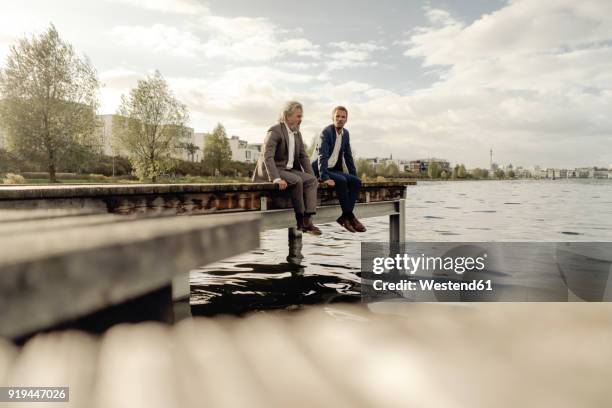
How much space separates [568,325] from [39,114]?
131ft

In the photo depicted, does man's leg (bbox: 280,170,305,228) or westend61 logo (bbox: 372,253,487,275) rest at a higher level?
man's leg (bbox: 280,170,305,228)

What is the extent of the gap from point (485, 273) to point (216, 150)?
62.8 metres

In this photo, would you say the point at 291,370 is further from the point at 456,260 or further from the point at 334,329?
the point at 456,260

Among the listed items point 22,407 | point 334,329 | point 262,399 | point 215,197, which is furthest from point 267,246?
point 22,407

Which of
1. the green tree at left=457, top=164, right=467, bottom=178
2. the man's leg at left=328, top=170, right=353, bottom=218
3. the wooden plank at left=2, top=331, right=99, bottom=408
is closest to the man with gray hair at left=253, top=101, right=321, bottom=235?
the man's leg at left=328, top=170, right=353, bottom=218

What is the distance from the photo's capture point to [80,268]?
3.33ft

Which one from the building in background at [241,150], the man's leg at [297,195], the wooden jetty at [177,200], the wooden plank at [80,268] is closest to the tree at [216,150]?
the building in background at [241,150]

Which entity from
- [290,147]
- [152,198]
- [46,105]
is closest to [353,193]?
[290,147]

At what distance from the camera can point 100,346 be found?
10.7 feet

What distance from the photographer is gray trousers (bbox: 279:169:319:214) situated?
21.7 ft

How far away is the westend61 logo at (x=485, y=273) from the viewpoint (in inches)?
273

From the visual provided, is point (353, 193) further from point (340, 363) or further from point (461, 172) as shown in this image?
point (461, 172)

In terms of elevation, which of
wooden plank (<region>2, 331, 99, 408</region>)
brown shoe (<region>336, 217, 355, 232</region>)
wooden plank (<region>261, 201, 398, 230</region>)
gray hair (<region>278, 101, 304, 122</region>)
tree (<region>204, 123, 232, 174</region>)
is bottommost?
wooden plank (<region>2, 331, 99, 408</region>)

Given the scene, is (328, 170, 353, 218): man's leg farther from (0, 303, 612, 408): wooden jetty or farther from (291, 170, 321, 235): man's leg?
(0, 303, 612, 408): wooden jetty
